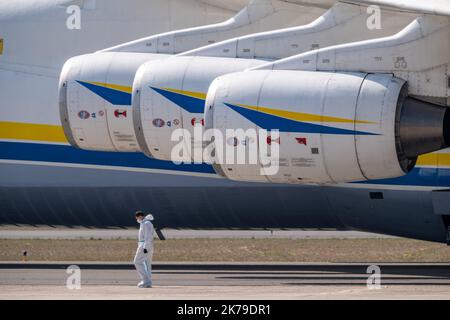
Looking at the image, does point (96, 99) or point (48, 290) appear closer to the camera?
point (48, 290)

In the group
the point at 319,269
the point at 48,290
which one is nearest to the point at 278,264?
the point at 319,269

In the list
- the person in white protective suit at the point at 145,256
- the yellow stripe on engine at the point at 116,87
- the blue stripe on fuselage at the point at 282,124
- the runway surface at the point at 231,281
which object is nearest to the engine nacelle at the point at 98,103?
the yellow stripe on engine at the point at 116,87

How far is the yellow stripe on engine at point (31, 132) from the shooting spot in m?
25.0

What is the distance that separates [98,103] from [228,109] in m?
2.82

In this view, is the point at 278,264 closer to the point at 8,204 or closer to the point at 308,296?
the point at 8,204

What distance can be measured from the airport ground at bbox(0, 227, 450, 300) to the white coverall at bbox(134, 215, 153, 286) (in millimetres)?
355

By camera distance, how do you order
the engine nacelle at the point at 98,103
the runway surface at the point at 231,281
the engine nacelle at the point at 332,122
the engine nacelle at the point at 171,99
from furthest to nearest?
the engine nacelle at the point at 98,103
the engine nacelle at the point at 171,99
the engine nacelle at the point at 332,122
the runway surface at the point at 231,281

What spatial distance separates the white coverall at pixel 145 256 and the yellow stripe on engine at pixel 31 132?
4094mm

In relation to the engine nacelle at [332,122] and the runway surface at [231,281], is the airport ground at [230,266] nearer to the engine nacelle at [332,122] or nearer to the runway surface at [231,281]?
the runway surface at [231,281]

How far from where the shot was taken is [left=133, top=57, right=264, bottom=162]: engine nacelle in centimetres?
2180

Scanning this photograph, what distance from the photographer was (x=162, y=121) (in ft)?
71.6

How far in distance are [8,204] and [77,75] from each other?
14.0 feet

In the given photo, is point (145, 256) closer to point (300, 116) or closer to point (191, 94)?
point (191, 94)

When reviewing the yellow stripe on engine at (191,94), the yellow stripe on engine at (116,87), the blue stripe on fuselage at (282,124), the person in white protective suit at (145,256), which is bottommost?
the person in white protective suit at (145,256)
